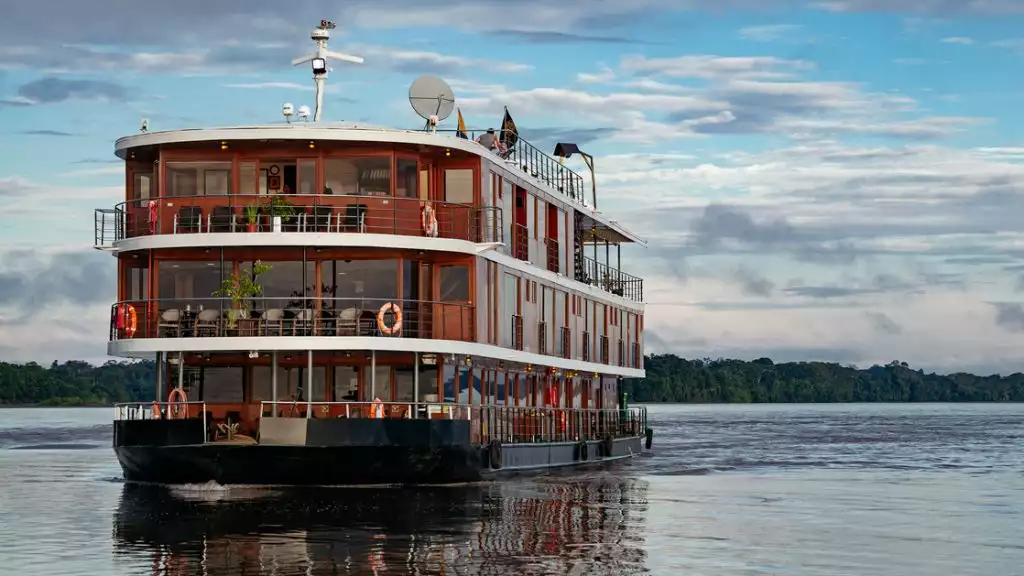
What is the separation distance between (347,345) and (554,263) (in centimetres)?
1359

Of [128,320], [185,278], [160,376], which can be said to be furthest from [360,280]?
[128,320]

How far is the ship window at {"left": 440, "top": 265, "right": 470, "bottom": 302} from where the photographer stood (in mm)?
37031

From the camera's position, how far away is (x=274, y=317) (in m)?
34.4

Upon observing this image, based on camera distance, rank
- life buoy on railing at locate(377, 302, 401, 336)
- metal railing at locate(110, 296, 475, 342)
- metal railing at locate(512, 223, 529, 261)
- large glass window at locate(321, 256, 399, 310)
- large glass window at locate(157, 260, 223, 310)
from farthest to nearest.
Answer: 1. metal railing at locate(512, 223, 529, 261)
2. large glass window at locate(157, 260, 223, 310)
3. large glass window at locate(321, 256, 399, 310)
4. metal railing at locate(110, 296, 475, 342)
5. life buoy on railing at locate(377, 302, 401, 336)

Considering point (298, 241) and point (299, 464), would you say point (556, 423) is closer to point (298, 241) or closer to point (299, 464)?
point (298, 241)

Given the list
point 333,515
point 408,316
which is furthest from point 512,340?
point 333,515

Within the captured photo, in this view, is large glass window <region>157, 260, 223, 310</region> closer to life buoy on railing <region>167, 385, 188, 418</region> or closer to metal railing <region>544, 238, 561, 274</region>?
life buoy on railing <region>167, 385, 188, 418</region>

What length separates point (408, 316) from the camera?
35.7 metres

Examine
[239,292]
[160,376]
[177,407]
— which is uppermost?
[239,292]

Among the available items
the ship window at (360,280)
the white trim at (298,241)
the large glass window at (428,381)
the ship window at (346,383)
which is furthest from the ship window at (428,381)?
the white trim at (298,241)

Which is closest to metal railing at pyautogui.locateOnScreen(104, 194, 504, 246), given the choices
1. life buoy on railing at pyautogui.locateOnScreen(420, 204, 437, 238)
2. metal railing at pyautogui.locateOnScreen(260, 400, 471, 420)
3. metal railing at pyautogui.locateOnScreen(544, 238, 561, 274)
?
life buoy on railing at pyautogui.locateOnScreen(420, 204, 437, 238)

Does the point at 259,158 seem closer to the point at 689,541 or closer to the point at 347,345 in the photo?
the point at 347,345

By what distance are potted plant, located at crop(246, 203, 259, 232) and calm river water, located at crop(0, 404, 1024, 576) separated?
226 inches

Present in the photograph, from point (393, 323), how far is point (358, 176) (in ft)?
12.5
